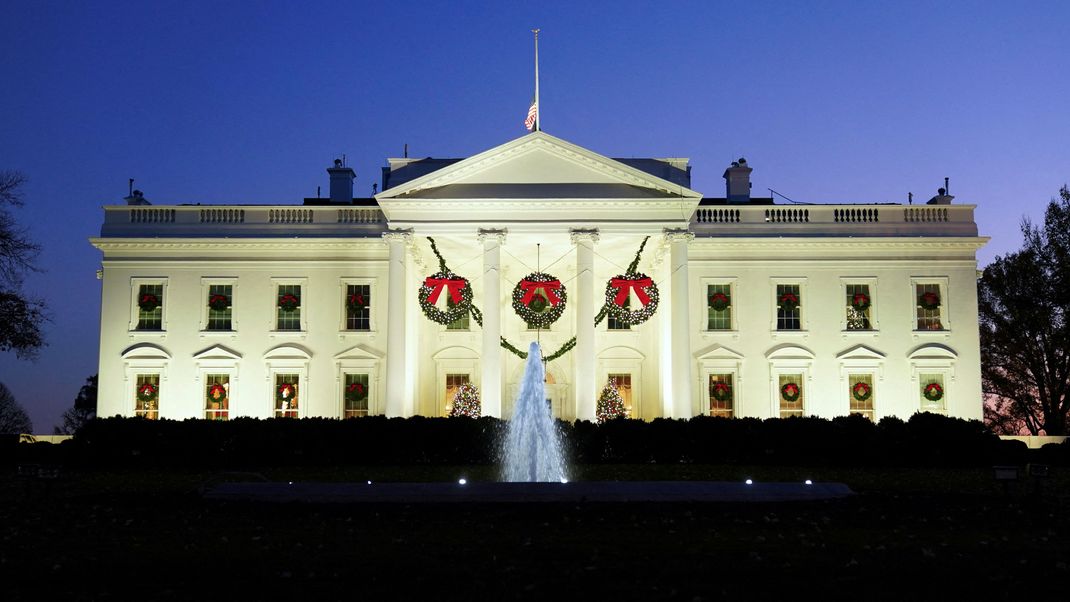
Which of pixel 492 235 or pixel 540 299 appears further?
pixel 492 235

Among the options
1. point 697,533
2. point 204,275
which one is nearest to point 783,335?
point 204,275

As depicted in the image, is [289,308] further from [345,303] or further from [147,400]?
[147,400]

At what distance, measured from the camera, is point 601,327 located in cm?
3703

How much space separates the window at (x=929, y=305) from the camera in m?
35.9

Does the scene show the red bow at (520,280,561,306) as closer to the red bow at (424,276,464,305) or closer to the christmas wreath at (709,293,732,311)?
the red bow at (424,276,464,305)

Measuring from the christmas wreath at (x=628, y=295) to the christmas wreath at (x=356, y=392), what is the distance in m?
9.71

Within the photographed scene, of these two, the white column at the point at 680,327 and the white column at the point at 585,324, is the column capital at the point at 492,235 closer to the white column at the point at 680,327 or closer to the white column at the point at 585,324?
the white column at the point at 585,324

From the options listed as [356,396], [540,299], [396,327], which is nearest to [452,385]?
[356,396]

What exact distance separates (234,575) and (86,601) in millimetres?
1522

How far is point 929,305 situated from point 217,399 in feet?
81.9

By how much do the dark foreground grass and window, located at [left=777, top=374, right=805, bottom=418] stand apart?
18.4m

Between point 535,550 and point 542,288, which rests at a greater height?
point 542,288

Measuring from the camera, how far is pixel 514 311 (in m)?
35.1

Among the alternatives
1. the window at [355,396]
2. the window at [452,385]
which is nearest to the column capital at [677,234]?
the window at [452,385]
